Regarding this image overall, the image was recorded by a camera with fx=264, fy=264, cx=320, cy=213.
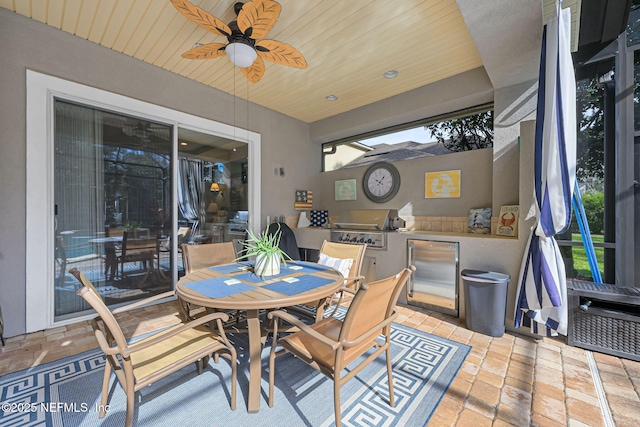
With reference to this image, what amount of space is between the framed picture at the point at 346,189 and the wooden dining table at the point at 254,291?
2876 millimetres

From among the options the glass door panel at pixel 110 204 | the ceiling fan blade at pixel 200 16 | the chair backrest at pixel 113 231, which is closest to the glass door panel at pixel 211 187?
the glass door panel at pixel 110 204

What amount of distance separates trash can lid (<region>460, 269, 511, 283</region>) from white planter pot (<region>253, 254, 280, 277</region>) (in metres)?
1.99

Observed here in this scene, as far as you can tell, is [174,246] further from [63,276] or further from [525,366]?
[525,366]

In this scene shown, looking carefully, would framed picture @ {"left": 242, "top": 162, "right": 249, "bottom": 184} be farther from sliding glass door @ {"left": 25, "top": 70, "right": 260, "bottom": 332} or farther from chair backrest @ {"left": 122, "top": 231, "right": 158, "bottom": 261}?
chair backrest @ {"left": 122, "top": 231, "right": 158, "bottom": 261}

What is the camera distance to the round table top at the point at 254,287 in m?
1.57

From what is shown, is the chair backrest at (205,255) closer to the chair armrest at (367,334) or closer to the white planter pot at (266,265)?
the white planter pot at (266,265)

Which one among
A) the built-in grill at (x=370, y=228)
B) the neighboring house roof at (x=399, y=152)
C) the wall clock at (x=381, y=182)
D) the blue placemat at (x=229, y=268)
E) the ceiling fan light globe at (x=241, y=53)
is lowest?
the blue placemat at (x=229, y=268)

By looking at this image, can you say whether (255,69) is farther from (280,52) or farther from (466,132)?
(466,132)

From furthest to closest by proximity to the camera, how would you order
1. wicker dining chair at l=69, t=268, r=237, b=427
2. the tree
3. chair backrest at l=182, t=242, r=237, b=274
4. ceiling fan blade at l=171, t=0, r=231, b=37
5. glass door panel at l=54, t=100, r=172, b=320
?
the tree < glass door panel at l=54, t=100, r=172, b=320 < chair backrest at l=182, t=242, r=237, b=274 < ceiling fan blade at l=171, t=0, r=231, b=37 < wicker dining chair at l=69, t=268, r=237, b=427

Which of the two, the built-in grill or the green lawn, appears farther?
the built-in grill

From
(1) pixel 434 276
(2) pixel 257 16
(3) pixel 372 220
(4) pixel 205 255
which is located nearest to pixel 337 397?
(4) pixel 205 255

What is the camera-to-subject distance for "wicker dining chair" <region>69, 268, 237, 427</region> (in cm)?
126

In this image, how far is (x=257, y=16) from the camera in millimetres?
2072

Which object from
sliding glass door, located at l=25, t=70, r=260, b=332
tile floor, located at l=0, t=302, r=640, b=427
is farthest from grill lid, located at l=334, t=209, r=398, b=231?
sliding glass door, located at l=25, t=70, r=260, b=332
